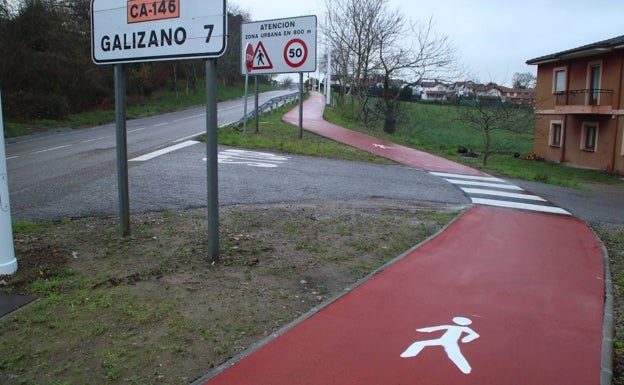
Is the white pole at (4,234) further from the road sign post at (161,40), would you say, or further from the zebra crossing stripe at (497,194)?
the zebra crossing stripe at (497,194)

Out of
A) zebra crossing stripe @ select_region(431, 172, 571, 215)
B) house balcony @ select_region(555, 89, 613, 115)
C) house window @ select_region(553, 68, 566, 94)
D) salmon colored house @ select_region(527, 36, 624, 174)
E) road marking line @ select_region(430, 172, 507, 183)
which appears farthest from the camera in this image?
house window @ select_region(553, 68, 566, 94)

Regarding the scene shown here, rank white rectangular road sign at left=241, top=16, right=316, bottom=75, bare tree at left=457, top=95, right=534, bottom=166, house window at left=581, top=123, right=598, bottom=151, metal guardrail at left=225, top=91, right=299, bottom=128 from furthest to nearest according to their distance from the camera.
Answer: house window at left=581, top=123, right=598, bottom=151, bare tree at left=457, top=95, right=534, bottom=166, metal guardrail at left=225, top=91, right=299, bottom=128, white rectangular road sign at left=241, top=16, right=316, bottom=75

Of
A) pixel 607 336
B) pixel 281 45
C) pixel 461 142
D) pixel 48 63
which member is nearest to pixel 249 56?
pixel 281 45

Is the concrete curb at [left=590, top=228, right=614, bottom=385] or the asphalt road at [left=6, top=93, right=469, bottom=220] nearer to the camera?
the concrete curb at [left=590, top=228, right=614, bottom=385]

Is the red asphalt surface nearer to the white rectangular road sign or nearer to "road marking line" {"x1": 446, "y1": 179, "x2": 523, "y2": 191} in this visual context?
"road marking line" {"x1": 446, "y1": 179, "x2": 523, "y2": 191}

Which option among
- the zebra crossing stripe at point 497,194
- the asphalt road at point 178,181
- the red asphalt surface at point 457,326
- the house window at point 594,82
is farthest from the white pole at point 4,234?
the house window at point 594,82

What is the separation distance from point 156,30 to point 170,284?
2.76m

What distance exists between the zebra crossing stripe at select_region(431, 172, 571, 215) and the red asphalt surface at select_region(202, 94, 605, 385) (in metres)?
3.16

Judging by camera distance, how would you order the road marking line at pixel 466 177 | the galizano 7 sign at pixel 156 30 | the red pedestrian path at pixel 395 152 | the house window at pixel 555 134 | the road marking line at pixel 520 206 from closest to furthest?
the galizano 7 sign at pixel 156 30 → the road marking line at pixel 520 206 → the road marking line at pixel 466 177 → the red pedestrian path at pixel 395 152 → the house window at pixel 555 134

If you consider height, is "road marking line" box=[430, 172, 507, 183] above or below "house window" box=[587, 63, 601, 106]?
below

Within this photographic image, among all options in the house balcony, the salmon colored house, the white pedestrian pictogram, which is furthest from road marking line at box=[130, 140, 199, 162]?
the house balcony

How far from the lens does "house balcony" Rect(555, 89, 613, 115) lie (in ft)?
88.4

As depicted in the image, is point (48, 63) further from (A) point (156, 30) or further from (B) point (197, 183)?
(A) point (156, 30)

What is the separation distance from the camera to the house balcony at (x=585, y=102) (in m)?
27.0
